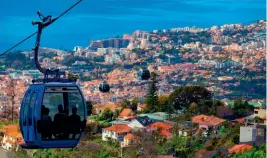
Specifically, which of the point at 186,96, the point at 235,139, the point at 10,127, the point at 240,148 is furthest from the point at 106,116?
the point at 240,148

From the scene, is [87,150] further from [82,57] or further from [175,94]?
[82,57]

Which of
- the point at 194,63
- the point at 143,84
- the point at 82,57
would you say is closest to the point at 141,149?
the point at 143,84

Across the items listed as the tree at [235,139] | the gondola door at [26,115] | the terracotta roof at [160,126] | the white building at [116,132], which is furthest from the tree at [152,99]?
the gondola door at [26,115]

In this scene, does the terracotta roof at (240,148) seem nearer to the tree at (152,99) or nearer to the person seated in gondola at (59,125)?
the tree at (152,99)

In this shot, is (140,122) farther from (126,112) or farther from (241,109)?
(241,109)

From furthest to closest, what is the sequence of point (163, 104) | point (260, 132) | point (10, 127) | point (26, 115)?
point (163, 104), point (10, 127), point (260, 132), point (26, 115)

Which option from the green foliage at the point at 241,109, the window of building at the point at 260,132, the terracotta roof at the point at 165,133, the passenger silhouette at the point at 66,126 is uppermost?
the passenger silhouette at the point at 66,126
